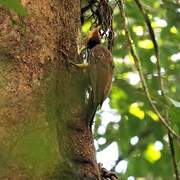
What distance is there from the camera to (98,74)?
2311 mm

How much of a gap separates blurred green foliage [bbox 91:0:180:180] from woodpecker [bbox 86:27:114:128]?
1.15 meters

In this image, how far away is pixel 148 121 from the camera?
12.6 feet

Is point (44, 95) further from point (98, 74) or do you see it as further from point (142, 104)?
point (142, 104)

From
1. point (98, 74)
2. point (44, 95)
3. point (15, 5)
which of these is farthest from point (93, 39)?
point (15, 5)

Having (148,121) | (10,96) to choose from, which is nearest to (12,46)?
(10,96)

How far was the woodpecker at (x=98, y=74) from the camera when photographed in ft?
7.24

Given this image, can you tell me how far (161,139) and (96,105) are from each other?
186cm

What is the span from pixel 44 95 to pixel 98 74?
0.37m

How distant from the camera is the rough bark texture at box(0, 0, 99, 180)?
72.7 inches

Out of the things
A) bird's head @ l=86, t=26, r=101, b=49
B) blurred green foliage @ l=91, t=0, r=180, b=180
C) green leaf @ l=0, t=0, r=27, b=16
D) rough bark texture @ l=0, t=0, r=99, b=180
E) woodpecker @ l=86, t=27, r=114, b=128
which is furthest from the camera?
blurred green foliage @ l=91, t=0, r=180, b=180

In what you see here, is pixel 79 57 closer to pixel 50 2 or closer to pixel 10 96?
pixel 50 2

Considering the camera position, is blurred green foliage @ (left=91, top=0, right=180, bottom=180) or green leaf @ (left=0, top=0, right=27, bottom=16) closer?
green leaf @ (left=0, top=0, right=27, bottom=16)

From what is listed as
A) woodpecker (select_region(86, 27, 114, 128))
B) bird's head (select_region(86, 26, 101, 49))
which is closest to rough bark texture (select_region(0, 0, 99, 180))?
woodpecker (select_region(86, 27, 114, 128))

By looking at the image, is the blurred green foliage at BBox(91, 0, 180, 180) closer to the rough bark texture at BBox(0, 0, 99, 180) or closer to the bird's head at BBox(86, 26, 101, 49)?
the bird's head at BBox(86, 26, 101, 49)
